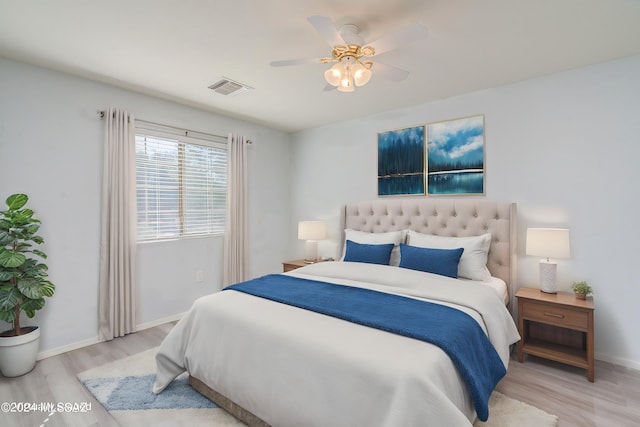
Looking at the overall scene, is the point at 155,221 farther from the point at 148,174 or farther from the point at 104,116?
the point at 104,116

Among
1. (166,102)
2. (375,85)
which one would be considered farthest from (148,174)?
(375,85)

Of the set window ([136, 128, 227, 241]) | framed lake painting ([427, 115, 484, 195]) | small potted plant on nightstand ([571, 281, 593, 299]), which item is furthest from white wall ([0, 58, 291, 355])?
small potted plant on nightstand ([571, 281, 593, 299])

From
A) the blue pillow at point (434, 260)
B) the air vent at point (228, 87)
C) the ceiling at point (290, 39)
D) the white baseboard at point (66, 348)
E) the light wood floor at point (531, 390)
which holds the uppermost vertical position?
the air vent at point (228, 87)

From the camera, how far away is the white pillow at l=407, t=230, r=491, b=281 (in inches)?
107

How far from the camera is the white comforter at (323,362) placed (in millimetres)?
1248

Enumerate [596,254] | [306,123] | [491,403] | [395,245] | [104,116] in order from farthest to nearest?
[306,123], [395,245], [104,116], [596,254], [491,403]

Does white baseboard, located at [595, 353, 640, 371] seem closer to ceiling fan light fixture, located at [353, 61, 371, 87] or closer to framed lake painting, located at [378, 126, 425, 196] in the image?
framed lake painting, located at [378, 126, 425, 196]

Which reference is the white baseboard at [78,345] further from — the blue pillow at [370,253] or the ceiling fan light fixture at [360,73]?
the ceiling fan light fixture at [360,73]

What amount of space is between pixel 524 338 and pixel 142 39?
12.7ft

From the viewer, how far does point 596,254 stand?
8.44ft

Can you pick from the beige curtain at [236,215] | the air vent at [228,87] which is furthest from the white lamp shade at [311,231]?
the air vent at [228,87]

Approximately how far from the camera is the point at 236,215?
4.10 m

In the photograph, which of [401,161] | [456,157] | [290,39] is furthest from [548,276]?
[290,39]

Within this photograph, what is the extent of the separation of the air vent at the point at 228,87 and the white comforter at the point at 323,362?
1982 mm
